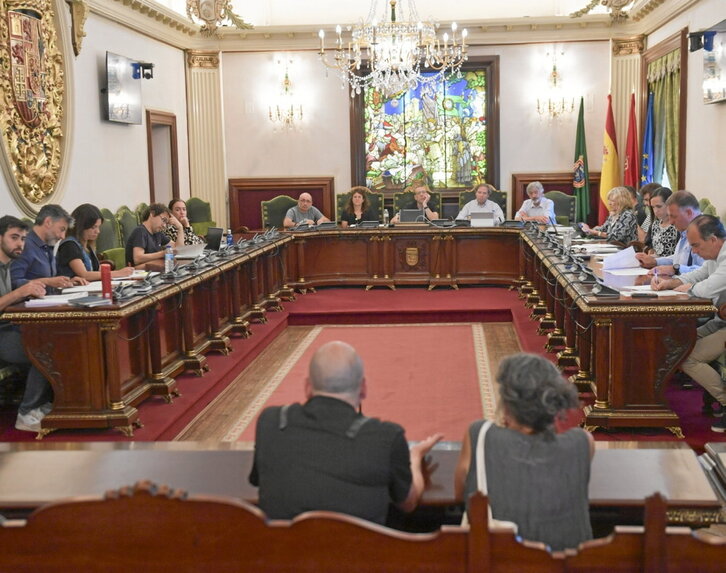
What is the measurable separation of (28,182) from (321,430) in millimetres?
6785

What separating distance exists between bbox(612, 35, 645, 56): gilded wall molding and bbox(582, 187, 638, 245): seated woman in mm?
5061

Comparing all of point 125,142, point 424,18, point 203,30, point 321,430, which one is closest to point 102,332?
point 321,430

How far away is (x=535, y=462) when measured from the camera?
2092 millimetres

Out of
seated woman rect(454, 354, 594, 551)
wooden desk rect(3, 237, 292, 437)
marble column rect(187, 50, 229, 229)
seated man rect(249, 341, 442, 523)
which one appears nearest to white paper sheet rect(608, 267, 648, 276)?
wooden desk rect(3, 237, 292, 437)

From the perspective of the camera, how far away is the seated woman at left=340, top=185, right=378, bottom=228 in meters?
10.6

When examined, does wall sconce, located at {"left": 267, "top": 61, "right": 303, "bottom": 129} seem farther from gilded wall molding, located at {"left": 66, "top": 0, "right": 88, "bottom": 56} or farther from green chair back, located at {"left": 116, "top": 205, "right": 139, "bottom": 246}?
gilded wall molding, located at {"left": 66, "top": 0, "right": 88, "bottom": 56}

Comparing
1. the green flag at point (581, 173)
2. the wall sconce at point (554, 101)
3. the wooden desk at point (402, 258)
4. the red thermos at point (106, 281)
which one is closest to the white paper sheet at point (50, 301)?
the red thermos at point (106, 281)

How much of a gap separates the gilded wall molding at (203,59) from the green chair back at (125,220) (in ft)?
12.4

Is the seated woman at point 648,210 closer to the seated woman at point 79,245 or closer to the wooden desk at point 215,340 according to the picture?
the wooden desk at point 215,340

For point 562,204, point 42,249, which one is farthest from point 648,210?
point 42,249

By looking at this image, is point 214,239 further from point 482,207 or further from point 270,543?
point 270,543

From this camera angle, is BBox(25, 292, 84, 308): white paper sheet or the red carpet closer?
BBox(25, 292, 84, 308): white paper sheet

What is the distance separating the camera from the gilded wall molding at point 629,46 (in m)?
12.8

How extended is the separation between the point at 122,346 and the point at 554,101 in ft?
31.1
